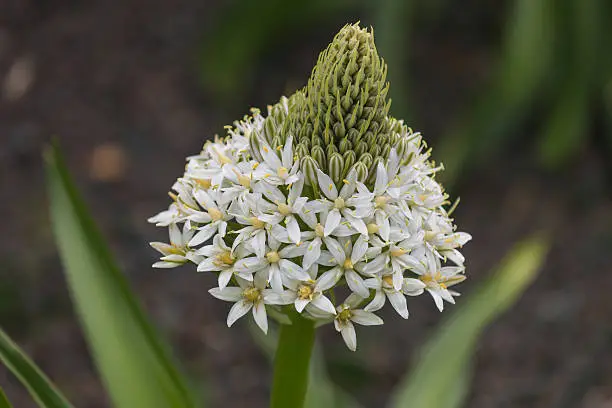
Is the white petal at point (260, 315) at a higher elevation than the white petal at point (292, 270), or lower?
lower

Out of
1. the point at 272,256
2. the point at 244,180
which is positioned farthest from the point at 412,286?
the point at 244,180

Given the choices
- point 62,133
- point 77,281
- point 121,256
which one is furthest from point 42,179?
point 77,281

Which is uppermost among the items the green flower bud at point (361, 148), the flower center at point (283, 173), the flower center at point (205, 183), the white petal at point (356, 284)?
the green flower bud at point (361, 148)

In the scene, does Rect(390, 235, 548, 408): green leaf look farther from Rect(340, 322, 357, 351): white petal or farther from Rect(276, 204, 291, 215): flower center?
Rect(276, 204, 291, 215): flower center

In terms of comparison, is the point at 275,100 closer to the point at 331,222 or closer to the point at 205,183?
the point at 205,183

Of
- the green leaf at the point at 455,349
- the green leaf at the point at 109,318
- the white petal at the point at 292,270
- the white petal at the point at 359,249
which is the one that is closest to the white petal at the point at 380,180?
the white petal at the point at 359,249

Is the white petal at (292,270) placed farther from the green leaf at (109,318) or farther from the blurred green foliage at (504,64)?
the blurred green foliage at (504,64)

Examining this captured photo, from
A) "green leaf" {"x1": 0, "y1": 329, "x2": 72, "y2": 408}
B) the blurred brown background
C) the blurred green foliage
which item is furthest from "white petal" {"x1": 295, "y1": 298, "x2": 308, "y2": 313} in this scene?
the blurred green foliage
